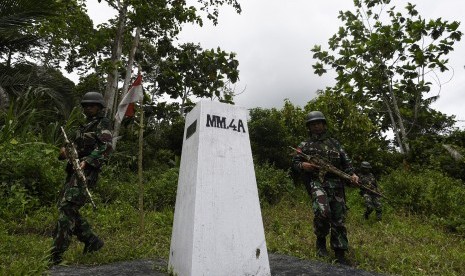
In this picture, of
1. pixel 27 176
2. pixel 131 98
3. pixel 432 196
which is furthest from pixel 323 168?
pixel 432 196

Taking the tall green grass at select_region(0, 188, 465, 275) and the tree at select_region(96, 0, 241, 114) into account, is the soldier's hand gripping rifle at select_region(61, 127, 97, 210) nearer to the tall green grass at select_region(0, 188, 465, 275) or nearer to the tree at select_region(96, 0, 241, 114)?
the tall green grass at select_region(0, 188, 465, 275)

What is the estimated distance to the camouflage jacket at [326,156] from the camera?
4.83 m

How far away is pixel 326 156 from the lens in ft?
16.3

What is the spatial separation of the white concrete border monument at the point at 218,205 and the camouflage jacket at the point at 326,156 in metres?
1.38

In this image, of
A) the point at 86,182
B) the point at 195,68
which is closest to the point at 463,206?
the point at 86,182

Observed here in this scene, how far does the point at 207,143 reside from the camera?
361 centimetres

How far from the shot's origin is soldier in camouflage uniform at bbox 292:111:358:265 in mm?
4531

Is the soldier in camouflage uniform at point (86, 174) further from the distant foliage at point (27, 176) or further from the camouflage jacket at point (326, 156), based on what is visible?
the distant foliage at point (27, 176)

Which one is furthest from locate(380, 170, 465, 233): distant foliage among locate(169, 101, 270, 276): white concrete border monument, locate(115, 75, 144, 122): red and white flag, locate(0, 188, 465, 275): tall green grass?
locate(115, 75, 144, 122): red and white flag

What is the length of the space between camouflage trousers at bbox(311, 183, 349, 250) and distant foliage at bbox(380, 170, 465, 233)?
477cm

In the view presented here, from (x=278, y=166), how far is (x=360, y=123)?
3.45 m

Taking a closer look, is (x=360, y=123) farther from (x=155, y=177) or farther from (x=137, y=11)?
(x=137, y=11)

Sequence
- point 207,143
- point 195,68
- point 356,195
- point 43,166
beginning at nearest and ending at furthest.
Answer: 1. point 207,143
2. point 43,166
3. point 356,195
4. point 195,68

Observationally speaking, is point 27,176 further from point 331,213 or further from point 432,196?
point 432,196
